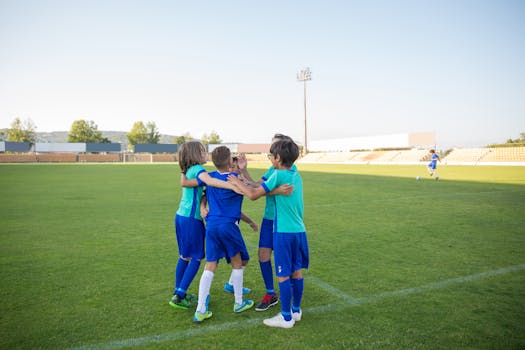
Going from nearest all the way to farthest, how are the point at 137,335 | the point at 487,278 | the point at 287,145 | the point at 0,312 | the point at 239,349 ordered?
the point at 239,349 < the point at 137,335 < the point at 287,145 < the point at 0,312 < the point at 487,278

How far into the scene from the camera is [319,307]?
147 inches

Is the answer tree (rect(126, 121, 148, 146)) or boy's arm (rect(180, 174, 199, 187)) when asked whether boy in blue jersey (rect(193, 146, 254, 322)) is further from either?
tree (rect(126, 121, 148, 146))

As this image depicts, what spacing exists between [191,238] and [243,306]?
3.11 ft

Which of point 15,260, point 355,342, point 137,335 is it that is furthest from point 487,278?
point 15,260

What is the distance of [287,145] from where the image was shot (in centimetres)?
337

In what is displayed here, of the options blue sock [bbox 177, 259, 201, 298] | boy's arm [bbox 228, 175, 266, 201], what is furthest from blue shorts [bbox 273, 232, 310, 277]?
blue sock [bbox 177, 259, 201, 298]

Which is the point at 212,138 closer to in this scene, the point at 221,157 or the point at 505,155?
the point at 505,155

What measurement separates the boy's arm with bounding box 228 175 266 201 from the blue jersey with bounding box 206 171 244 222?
127mm

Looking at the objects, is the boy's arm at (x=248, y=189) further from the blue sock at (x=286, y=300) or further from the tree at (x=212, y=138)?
the tree at (x=212, y=138)

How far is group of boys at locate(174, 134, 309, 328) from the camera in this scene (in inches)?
130

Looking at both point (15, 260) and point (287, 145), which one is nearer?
point (287, 145)

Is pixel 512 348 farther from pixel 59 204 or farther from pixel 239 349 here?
pixel 59 204

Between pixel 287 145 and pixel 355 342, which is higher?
pixel 287 145

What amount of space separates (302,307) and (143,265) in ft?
8.72
